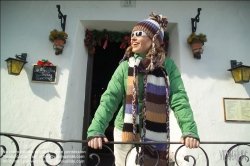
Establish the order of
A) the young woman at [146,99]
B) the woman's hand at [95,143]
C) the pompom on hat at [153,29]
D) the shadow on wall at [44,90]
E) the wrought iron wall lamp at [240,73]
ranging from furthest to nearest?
the shadow on wall at [44,90] < the wrought iron wall lamp at [240,73] < the pompom on hat at [153,29] < the young woman at [146,99] < the woman's hand at [95,143]

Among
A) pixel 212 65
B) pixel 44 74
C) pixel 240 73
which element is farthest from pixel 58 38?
pixel 240 73

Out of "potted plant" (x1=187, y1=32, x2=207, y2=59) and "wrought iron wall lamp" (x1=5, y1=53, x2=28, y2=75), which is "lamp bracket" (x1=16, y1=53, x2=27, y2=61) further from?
"potted plant" (x1=187, y1=32, x2=207, y2=59)

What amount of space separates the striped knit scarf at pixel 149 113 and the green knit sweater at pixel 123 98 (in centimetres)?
5

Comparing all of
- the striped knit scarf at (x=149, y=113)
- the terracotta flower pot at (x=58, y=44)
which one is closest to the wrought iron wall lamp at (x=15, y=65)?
the terracotta flower pot at (x=58, y=44)

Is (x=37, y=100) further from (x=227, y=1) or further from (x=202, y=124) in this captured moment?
(x=227, y=1)

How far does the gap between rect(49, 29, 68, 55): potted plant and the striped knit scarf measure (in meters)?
1.66

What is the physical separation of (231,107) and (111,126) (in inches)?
107

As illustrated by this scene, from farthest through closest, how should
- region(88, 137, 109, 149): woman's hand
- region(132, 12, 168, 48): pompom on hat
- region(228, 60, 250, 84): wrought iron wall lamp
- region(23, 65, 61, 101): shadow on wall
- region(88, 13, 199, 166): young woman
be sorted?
1. region(23, 65, 61, 101): shadow on wall
2. region(228, 60, 250, 84): wrought iron wall lamp
3. region(132, 12, 168, 48): pompom on hat
4. region(88, 13, 199, 166): young woman
5. region(88, 137, 109, 149): woman's hand

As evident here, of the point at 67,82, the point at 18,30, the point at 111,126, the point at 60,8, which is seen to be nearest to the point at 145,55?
the point at 67,82

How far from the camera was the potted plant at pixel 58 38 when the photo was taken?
2726mm

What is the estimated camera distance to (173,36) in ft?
10.0

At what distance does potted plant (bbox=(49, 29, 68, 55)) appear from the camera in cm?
273

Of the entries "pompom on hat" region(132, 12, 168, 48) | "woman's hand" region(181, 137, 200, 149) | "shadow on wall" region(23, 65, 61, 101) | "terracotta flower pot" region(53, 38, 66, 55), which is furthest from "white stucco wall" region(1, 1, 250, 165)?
"woman's hand" region(181, 137, 200, 149)

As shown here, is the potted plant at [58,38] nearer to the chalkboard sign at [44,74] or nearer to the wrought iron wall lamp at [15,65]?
the chalkboard sign at [44,74]
